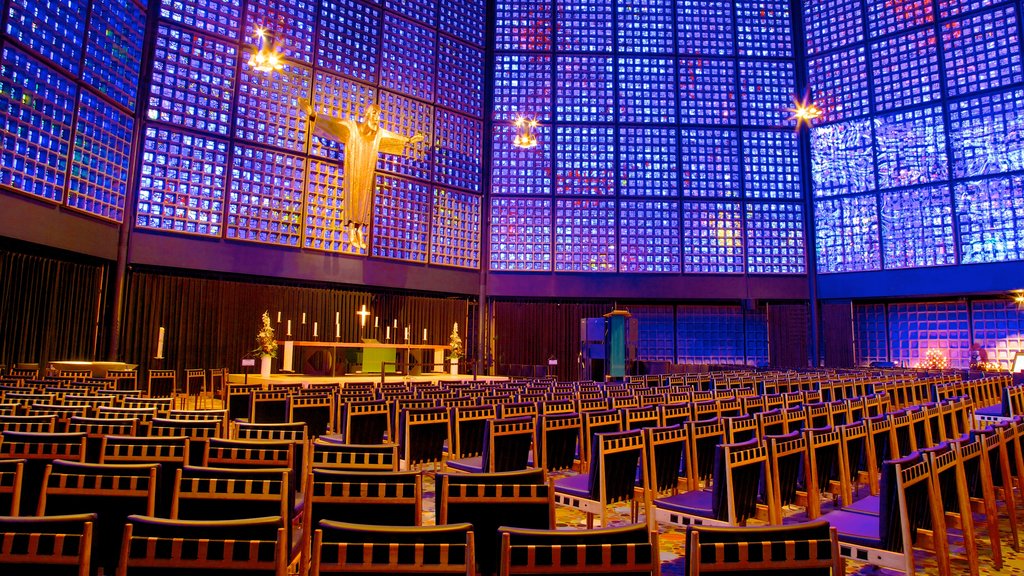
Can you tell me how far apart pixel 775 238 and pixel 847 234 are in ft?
8.31

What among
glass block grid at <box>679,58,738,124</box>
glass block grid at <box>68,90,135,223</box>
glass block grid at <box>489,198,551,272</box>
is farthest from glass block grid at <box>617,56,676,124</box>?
glass block grid at <box>68,90,135,223</box>

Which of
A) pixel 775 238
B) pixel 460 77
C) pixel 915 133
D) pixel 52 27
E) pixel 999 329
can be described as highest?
pixel 460 77

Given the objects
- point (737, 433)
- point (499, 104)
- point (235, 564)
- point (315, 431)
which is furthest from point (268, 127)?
point (235, 564)

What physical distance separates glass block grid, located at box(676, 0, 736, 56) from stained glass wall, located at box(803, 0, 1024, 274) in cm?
328

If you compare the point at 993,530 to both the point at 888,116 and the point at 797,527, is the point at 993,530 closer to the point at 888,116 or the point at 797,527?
the point at 797,527

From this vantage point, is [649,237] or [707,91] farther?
[707,91]

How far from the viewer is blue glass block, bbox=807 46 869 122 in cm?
2396

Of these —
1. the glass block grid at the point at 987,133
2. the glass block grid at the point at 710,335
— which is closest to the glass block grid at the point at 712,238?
the glass block grid at the point at 710,335

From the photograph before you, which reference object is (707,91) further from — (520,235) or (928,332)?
(928,332)

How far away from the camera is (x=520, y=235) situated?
23734mm

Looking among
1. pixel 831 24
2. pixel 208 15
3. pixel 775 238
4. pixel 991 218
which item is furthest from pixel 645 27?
pixel 208 15

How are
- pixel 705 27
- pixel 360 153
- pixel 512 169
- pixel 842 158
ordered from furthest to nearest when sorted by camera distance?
pixel 705 27 < pixel 842 158 < pixel 512 169 < pixel 360 153

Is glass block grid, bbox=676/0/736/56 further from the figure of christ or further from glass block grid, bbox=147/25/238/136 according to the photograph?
glass block grid, bbox=147/25/238/136

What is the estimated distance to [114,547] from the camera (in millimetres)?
3346
